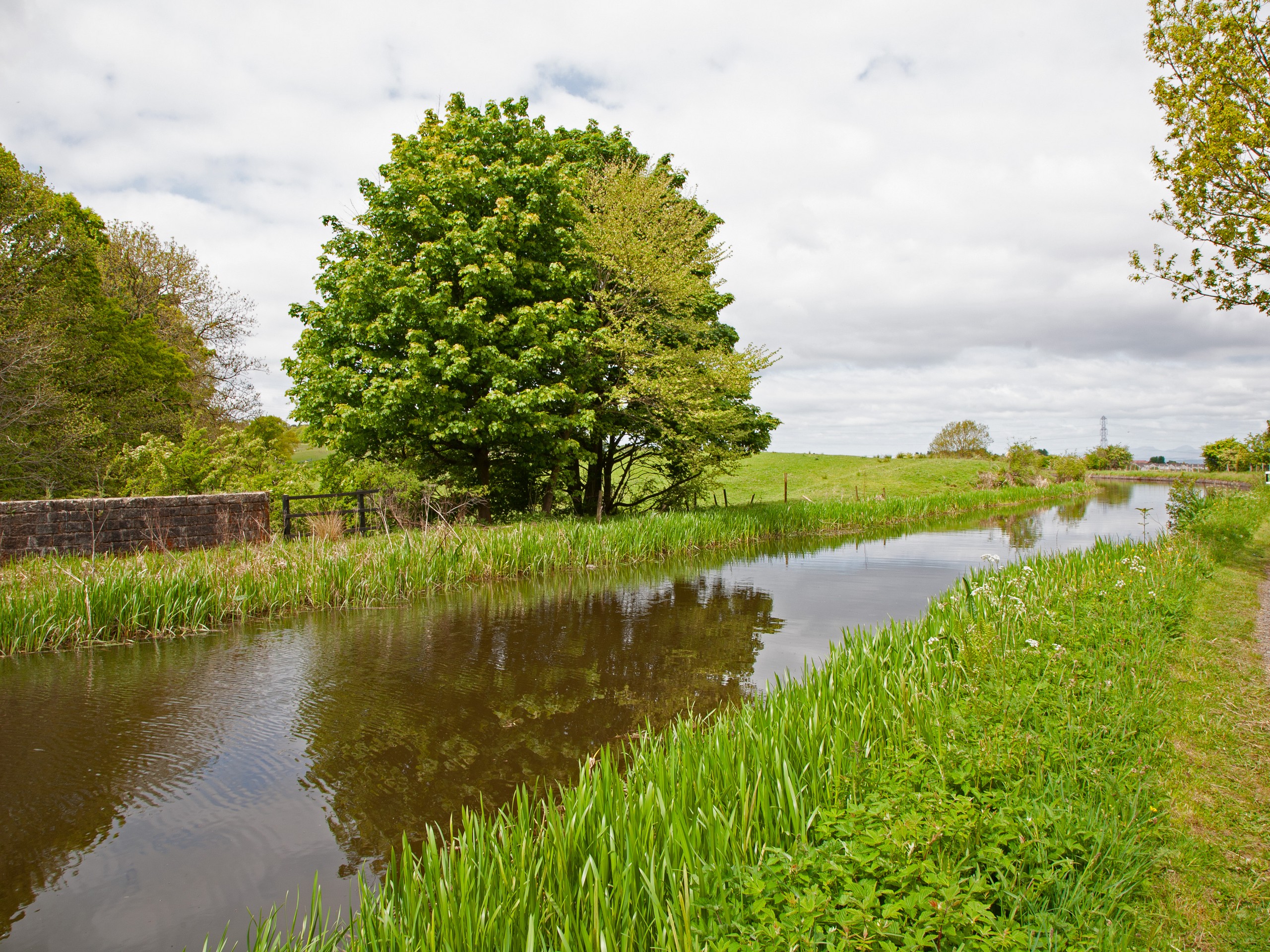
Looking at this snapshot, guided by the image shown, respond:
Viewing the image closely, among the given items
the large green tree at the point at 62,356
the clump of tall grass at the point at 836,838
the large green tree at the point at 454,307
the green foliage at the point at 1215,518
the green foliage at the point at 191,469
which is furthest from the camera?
the large green tree at the point at 62,356

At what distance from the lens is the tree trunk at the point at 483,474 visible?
1842 cm

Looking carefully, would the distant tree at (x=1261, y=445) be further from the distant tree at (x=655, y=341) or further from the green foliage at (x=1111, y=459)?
the green foliage at (x=1111, y=459)

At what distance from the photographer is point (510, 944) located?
8.33ft

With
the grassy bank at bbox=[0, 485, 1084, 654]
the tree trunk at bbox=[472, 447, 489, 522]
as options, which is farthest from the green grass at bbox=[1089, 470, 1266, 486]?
the tree trunk at bbox=[472, 447, 489, 522]

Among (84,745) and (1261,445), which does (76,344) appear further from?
(1261,445)

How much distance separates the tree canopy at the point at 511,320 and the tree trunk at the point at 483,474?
0.06 meters

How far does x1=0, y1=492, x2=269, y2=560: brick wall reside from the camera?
473 inches

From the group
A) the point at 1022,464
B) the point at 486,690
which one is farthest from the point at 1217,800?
the point at 1022,464

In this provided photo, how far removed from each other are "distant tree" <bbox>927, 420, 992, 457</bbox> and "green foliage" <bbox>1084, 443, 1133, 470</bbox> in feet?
98.8

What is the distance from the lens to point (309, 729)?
5957 millimetres

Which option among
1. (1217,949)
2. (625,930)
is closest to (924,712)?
(1217,949)

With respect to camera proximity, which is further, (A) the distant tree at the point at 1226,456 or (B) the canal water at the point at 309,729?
(A) the distant tree at the point at 1226,456

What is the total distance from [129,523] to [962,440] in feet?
154

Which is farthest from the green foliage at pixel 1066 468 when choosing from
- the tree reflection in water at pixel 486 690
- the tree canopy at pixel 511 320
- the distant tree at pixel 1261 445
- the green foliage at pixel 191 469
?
the green foliage at pixel 191 469
